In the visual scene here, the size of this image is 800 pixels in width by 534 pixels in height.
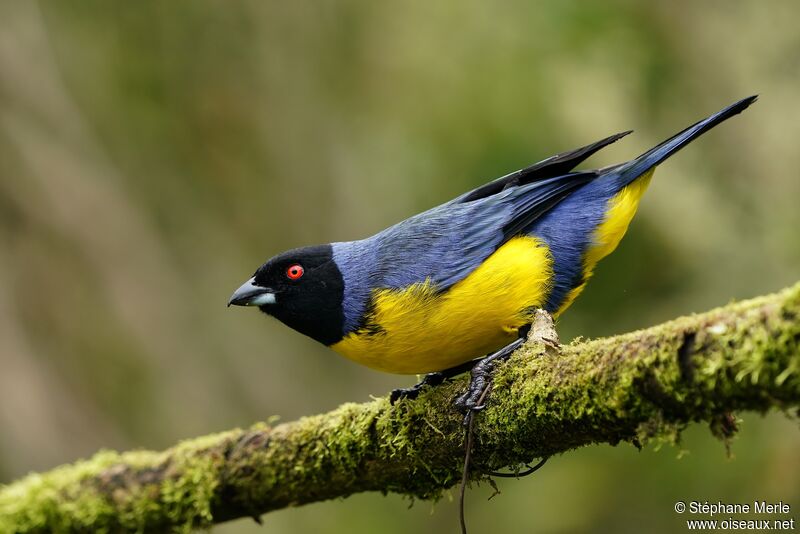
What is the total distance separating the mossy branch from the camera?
8.05 feet

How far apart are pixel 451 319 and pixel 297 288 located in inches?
40.3

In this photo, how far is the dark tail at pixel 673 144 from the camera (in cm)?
410

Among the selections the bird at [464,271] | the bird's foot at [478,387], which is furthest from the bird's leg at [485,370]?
the bird at [464,271]

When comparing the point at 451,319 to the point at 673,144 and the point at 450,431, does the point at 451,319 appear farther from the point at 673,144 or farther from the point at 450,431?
the point at 673,144

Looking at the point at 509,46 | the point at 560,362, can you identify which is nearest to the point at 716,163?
the point at 509,46

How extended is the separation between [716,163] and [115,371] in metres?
7.19

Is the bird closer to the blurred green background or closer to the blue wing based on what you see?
the blue wing

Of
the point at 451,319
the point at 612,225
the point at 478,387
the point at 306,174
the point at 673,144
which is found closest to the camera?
the point at 478,387

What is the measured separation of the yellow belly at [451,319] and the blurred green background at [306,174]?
2.91 m

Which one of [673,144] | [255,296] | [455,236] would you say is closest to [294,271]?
[255,296]

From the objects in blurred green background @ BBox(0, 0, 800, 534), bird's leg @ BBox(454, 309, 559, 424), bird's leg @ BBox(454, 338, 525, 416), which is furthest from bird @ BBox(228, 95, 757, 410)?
blurred green background @ BBox(0, 0, 800, 534)

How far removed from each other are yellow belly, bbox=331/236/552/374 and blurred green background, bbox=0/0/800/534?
2.91 m

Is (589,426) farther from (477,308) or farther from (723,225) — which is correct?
(723,225)

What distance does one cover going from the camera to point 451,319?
4.19 meters
